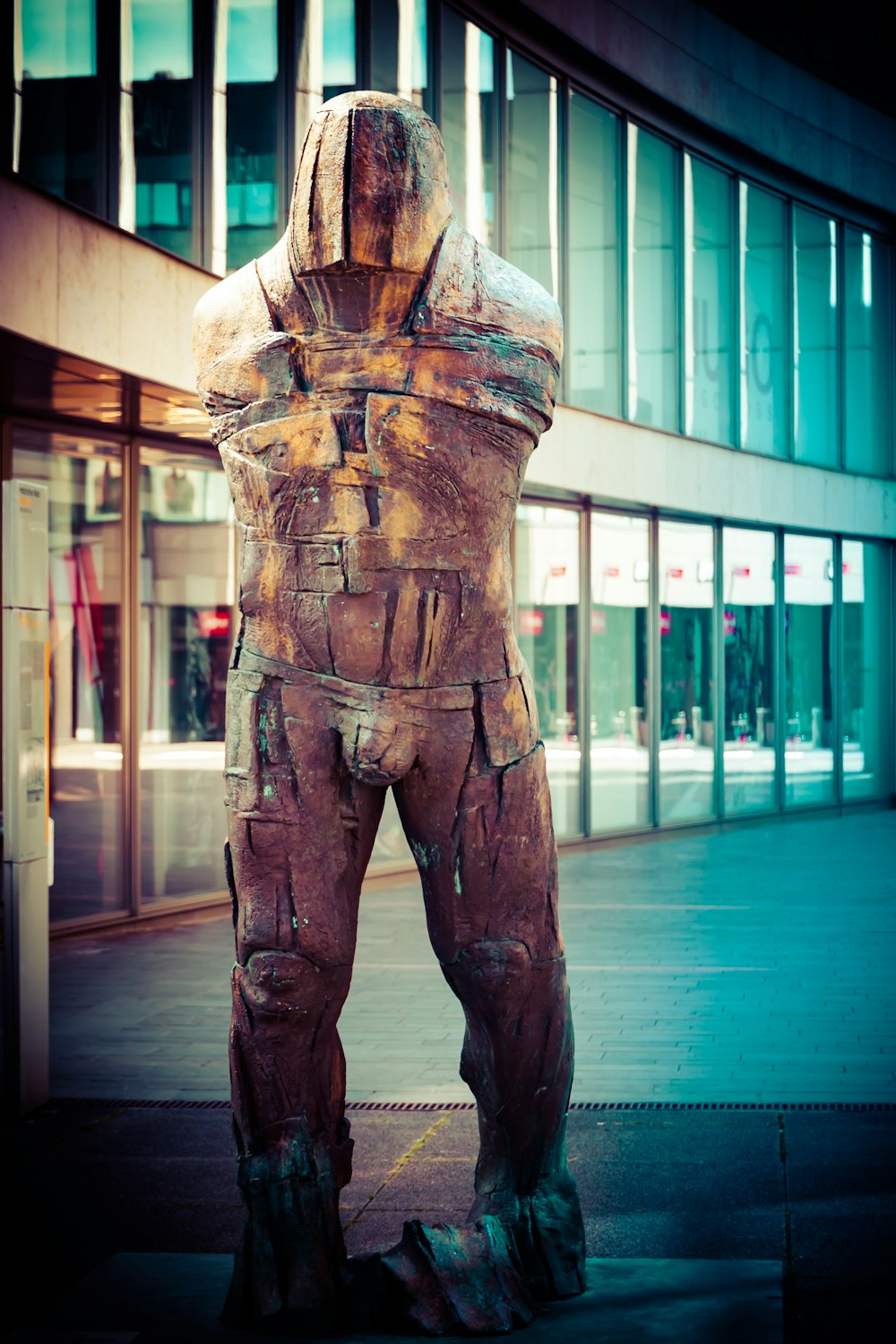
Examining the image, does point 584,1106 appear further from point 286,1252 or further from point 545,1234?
point 286,1252

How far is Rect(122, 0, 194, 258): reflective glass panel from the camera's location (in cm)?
927

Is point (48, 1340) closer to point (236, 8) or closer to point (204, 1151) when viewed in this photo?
point (204, 1151)

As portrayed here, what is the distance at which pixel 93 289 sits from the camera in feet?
25.7

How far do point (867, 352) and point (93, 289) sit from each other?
1233 cm

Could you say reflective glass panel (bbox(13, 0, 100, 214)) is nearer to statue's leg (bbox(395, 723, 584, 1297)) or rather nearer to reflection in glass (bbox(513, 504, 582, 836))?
statue's leg (bbox(395, 723, 584, 1297))

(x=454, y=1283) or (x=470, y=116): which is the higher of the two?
(x=470, y=116)

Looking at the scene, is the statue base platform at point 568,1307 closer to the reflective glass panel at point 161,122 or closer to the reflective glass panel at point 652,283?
the reflective glass panel at point 161,122

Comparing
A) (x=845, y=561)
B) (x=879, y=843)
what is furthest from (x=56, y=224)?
(x=845, y=561)

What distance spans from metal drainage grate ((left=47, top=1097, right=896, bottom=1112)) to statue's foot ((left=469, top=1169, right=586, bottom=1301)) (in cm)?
205

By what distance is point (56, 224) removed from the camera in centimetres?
746

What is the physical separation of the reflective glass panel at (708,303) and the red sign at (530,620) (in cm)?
277

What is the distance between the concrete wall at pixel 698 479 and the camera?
518 inches

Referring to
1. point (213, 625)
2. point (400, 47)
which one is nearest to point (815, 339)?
point (400, 47)

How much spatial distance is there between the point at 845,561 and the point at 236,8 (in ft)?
32.9
